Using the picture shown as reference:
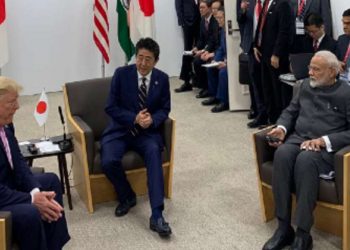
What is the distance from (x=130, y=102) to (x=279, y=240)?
1.35 meters

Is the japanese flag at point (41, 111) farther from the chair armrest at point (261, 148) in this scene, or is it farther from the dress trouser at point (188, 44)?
the dress trouser at point (188, 44)

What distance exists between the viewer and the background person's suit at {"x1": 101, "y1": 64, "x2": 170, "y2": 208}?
361 cm

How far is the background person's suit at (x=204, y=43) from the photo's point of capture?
21.4 feet

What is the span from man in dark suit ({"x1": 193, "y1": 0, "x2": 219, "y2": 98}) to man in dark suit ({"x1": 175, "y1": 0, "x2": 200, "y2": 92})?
0.27 m

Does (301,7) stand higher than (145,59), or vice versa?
(301,7)

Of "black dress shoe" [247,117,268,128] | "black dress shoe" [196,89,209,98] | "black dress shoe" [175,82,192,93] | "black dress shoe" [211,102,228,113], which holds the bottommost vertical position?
"black dress shoe" [247,117,268,128]

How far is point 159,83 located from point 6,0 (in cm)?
407

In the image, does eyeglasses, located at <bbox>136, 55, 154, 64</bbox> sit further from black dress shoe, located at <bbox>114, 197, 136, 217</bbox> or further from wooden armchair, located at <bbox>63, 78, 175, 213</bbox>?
black dress shoe, located at <bbox>114, 197, 136, 217</bbox>

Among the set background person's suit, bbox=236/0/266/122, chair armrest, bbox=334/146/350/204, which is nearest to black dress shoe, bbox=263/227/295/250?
chair armrest, bbox=334/146/350/204

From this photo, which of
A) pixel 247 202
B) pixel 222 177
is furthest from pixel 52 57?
pixel 247 202

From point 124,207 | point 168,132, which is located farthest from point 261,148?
point 124,207

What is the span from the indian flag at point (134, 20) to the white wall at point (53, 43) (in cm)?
25

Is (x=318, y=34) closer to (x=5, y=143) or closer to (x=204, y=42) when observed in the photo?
(x=204, y=42)

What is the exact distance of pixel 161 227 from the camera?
11.0ft
